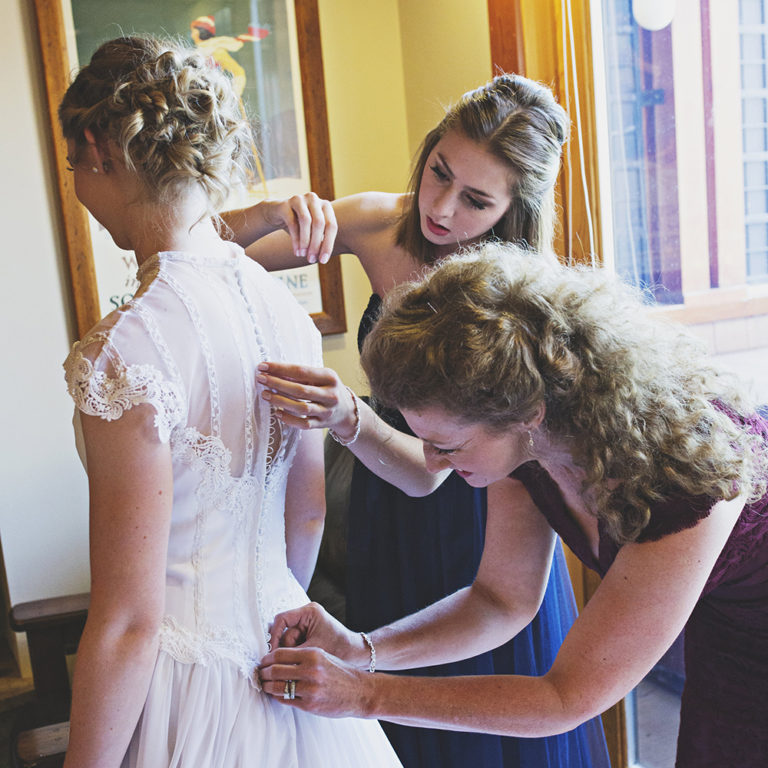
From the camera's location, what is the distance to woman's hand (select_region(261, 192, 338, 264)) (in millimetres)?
1396

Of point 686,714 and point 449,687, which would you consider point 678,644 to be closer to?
point 686,714

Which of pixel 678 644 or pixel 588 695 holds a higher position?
pixel 588 695

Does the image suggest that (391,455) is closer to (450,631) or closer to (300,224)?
(450,631)

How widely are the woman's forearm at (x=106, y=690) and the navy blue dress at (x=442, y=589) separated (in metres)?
0.74

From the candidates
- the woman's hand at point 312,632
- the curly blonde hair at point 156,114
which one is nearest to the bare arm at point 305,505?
the woman's hand at point 312,632

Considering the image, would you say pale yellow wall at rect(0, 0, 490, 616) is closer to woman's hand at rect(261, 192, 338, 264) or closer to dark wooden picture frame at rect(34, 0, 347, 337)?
dark wooden picture frame at rect(34, 0, 347, 337)

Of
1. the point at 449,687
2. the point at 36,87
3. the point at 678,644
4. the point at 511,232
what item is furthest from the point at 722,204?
the point at 36,87

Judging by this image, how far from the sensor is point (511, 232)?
63.7 inches

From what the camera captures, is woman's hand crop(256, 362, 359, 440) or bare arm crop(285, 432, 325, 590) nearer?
woman's hand crop(256, 362, 359, 440)

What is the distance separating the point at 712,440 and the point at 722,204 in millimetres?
1142

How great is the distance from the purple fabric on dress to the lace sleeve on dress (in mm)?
539

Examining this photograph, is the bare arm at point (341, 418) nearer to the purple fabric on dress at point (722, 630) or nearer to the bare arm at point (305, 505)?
the bare arm at point (305, 505)

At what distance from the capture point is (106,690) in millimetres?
980

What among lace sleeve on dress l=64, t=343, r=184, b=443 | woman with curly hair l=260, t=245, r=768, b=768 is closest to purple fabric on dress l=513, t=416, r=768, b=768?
woman with curly hair l=260, t=245, r=768, b=768
